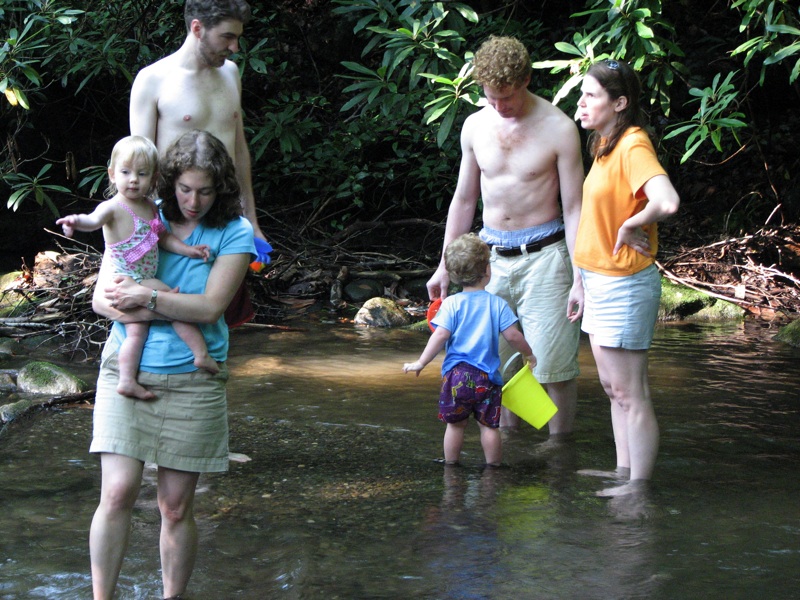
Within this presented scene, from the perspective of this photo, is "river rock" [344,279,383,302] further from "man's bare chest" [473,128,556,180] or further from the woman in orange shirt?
the woman in orange shirt

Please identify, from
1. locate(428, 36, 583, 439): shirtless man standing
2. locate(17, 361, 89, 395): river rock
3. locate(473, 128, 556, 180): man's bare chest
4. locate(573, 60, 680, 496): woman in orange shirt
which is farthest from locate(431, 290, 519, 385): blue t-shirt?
locate(17, 361, 89, 395): river rock

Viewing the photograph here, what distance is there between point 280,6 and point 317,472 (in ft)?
27.9

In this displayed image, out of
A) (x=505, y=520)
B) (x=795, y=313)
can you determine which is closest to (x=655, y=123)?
(x=795, y=313)

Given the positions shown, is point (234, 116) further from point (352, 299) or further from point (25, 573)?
point (352, 299)

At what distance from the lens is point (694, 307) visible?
30.1 feet

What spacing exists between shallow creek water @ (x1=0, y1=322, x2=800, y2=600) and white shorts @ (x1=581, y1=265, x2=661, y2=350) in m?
0.66

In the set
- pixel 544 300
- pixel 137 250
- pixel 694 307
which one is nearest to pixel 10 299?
pixel 544 300

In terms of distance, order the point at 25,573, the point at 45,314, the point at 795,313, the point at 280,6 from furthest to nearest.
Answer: the point at 280,6, the point at 795,313, the point at 45,314, the point at 25,573

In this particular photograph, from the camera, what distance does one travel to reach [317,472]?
14.4 ft

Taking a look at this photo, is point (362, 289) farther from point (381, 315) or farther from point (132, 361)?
point (132, 361)

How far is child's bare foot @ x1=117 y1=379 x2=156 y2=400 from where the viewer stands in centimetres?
281

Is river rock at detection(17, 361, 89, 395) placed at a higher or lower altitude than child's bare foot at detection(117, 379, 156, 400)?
lower

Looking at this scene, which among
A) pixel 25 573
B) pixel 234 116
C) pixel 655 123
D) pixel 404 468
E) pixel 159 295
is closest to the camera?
pixel 159 295

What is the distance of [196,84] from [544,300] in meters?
1.94
